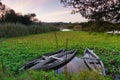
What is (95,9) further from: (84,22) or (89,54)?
(89,54)

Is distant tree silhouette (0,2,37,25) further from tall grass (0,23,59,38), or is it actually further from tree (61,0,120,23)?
tree (61,0,120,23)

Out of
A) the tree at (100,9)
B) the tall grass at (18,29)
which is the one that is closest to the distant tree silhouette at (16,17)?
the tall grass at (18,29)

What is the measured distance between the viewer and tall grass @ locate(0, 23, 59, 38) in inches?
1539

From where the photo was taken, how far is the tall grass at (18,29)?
39.1 meters

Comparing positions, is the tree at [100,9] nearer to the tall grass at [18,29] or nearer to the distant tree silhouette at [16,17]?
the tall grass at [18,29]

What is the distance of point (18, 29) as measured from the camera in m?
41.2

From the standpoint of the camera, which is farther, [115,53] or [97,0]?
[115,53]

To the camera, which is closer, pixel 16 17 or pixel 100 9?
pixel 100 9

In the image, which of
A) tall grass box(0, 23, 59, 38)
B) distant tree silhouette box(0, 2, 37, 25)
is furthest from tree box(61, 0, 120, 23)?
distant tree silhouette box(0, 2, 37, 25)

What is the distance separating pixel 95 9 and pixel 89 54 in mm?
8092

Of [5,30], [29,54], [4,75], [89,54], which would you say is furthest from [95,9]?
[5,30]

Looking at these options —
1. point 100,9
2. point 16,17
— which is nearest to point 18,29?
point 16,17

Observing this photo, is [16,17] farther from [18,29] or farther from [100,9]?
[100,9]

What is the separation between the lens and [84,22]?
11.9m
